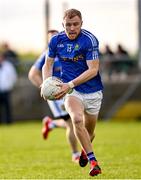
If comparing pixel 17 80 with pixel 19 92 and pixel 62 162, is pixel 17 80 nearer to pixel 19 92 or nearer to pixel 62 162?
pixel 19 92

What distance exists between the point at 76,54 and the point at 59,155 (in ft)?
12.5

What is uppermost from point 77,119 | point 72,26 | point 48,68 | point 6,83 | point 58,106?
point 72,26

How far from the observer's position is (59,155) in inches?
596

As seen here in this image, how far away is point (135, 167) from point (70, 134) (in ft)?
6.95

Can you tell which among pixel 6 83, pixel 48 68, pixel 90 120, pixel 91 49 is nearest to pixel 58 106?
pixel 90 120

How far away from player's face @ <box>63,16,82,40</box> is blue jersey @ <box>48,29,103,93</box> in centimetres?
14

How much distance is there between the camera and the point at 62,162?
44.8ft

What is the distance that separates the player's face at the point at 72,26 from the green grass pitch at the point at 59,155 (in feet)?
6.04

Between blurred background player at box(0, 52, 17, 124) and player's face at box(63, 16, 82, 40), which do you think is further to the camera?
blurred background player at box(0, 52, 17, 124)

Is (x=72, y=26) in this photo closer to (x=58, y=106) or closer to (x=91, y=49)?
(x=91, y=49)

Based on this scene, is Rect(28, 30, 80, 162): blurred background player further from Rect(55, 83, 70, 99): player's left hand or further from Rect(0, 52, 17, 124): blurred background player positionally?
Rect(0, 52, 17, 124): blurred background player

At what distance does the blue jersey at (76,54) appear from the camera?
11.6 m

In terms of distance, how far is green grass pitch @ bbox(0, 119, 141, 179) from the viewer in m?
11.8

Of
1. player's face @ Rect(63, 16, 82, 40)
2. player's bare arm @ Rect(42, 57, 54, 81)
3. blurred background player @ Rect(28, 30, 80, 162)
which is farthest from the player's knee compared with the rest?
blurred background player @ Rect(28, 30, 80, 162)
